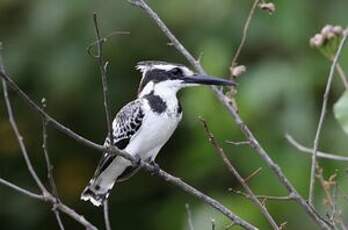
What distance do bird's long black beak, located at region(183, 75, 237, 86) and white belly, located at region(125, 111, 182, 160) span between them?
166 mm

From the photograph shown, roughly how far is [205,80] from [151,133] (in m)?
0.39

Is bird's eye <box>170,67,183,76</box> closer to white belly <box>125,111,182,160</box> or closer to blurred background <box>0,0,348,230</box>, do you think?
white belly <box>125,111,182,160</box>

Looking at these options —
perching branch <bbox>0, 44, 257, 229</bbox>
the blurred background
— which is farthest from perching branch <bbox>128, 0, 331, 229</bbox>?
the blurred background

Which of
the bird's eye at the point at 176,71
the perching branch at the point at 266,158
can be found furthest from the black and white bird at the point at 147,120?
the perching branch at the point at 266,158

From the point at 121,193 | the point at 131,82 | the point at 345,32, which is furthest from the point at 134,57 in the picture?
the point at 345,32

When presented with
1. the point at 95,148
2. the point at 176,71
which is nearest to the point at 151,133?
the point at 176,71

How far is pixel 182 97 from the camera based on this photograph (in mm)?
5555

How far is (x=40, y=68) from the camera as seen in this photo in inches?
226

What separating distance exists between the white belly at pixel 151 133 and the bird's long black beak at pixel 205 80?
0.17 m

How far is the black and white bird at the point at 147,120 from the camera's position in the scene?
3838mm

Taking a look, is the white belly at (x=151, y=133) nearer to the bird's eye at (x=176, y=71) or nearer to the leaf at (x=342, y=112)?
the bird's eye at (x=176, y=71)

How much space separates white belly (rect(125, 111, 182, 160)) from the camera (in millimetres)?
3836

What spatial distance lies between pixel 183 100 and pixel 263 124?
51 centimetres

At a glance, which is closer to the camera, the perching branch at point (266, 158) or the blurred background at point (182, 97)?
the perching branch at point (266, 158)
